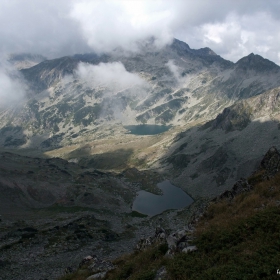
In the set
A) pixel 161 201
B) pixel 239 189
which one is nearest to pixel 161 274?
pixel 239 189

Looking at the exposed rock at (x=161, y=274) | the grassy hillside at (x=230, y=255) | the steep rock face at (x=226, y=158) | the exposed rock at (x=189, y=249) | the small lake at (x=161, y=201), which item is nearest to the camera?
the grassy hillside at (x=230, y=255)

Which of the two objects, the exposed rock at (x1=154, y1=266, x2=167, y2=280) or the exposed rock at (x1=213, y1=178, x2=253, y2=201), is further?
the exposed rock at (x1=213, y1=178, x2=253, y2=201)

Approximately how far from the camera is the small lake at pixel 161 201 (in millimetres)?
128600

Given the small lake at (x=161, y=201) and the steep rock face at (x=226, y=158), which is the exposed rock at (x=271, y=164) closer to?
the small lake at (x=161, y=201)

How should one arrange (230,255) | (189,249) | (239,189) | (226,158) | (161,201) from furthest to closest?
(226,158) → (161,201) → (239,189) → (189,249) → (230,255)

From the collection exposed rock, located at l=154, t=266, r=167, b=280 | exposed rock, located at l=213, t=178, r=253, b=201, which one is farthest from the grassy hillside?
exposed rock, located at l=213, t=178, r=253, b=201

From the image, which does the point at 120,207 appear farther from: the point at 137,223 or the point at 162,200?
the point at 162,200

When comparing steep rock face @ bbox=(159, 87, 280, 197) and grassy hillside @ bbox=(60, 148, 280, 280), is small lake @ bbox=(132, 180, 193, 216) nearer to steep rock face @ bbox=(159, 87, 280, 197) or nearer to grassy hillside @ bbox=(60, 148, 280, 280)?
steep rock face @ bbox=(159, 87, 280, 197)

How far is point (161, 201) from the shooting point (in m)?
142

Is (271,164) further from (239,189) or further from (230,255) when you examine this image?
(230,255)

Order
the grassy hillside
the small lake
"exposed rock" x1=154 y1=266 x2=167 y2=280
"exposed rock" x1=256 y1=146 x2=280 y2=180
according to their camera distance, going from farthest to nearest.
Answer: the small lake < "exposed rock" x1=256 y1=146 x2=280 y2=180 < "exposed rock" x1=154 y1=266 x2=167 y2=280 < the grassy hillside

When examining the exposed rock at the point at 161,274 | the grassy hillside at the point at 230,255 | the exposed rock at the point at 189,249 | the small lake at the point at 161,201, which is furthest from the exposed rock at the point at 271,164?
the small lake at the point at 161,201

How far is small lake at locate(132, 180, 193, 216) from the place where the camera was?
12860 cm

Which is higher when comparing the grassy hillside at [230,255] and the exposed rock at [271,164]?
the exposed rock at [271,164]
